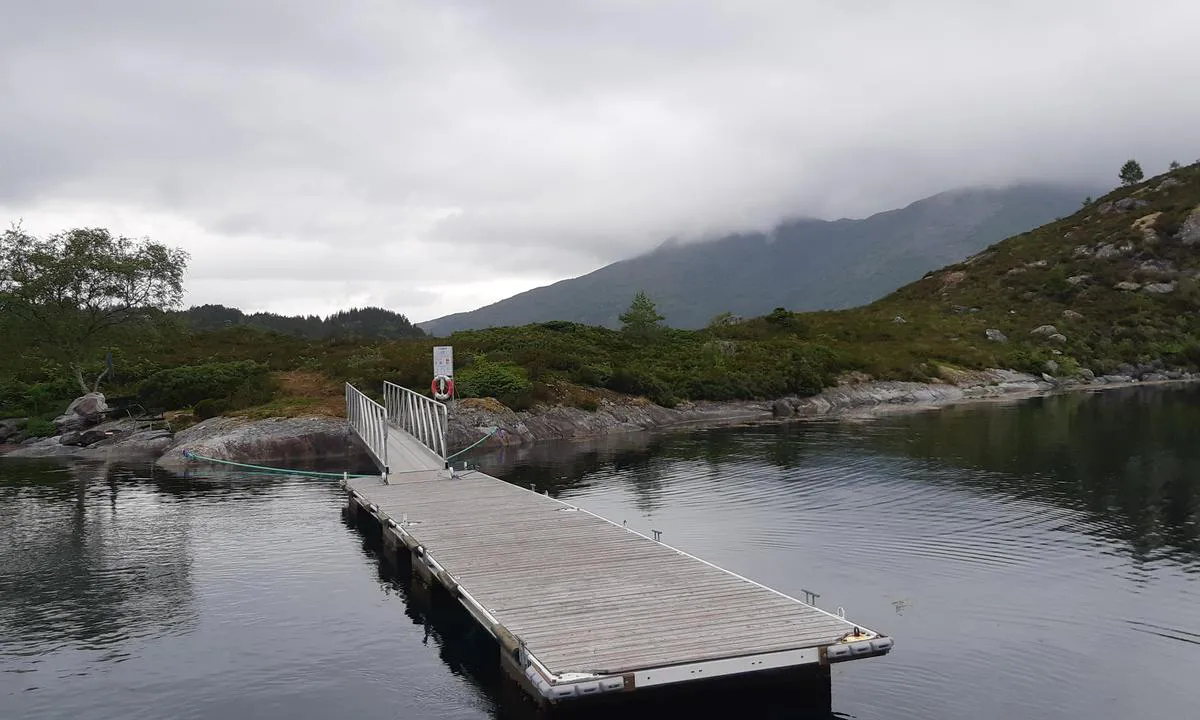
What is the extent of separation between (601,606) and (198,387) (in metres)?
52.8

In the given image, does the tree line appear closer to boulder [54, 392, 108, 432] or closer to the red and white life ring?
boulder [54, 392, 108, 432]

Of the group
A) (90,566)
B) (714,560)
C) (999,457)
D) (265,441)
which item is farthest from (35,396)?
(999,457)

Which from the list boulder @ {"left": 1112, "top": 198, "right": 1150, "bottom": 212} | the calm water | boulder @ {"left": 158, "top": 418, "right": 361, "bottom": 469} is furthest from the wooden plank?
boulder @ {"left": 1112, "top": 198, "right": 1150, "bottom": 212}

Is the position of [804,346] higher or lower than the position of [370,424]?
higher

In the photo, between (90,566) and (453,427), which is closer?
(90,566)

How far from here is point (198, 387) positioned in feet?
198

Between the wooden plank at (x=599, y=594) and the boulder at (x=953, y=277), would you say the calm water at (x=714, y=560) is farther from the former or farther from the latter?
the boulder at (x=953, y=277)

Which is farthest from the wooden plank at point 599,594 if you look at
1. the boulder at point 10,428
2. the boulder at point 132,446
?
the boulder at point 10,428

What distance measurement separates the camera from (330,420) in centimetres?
5306

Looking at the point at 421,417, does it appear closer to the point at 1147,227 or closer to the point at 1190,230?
the point at 1190,230

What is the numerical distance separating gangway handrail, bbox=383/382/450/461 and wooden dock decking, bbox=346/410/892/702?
10105 millimetres

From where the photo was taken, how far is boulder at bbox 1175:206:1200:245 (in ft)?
396

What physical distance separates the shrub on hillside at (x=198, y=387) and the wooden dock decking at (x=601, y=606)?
37.6m

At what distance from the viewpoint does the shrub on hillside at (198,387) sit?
192 feet
